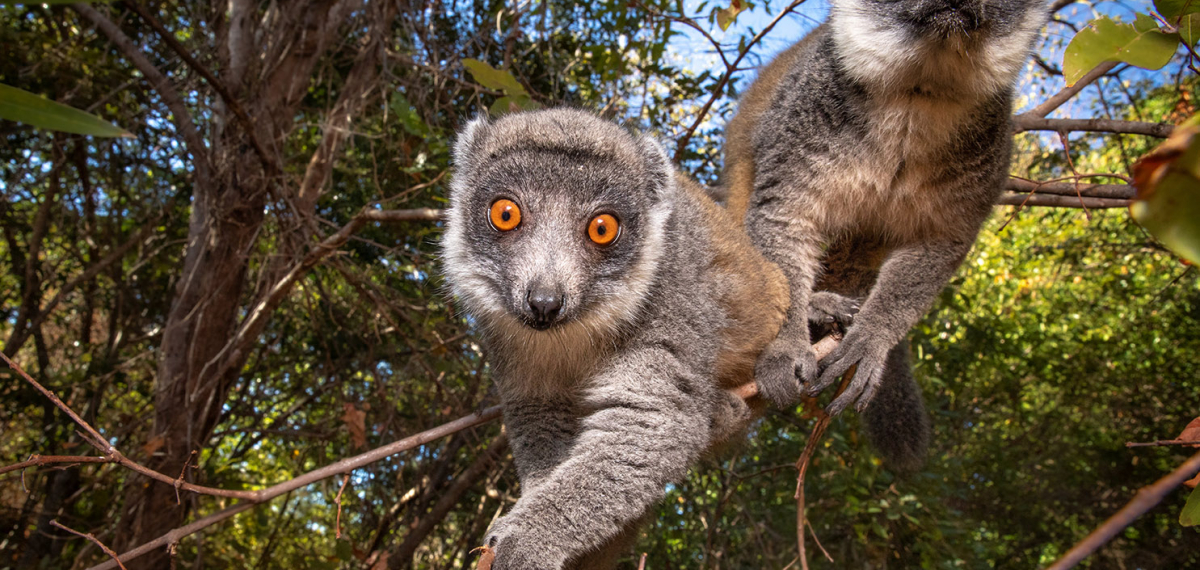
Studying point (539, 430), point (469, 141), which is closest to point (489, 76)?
point (469, 141)

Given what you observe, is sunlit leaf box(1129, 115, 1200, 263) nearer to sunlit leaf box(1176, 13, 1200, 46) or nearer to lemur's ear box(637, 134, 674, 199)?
sunlit leaf box(1176, 13, 1200, 46)

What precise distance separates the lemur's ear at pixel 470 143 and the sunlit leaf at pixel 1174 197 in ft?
8.20

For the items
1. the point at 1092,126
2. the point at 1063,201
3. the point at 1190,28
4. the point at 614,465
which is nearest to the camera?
the point at 1190,28

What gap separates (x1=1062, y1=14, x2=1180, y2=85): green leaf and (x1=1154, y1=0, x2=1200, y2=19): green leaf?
0.14 m

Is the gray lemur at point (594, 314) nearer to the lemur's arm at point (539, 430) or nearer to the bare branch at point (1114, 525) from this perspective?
the lemur's arm at point (539, 430)

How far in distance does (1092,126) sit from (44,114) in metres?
3.88

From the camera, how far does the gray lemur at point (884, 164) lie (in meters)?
3.00

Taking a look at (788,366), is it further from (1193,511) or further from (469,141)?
(469,141)

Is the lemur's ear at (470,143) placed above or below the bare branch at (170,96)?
below

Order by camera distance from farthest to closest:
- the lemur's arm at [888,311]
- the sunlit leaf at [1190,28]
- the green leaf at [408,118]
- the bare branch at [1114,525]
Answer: the green leaf at [408,118] → the lemur's arm at [888,311] → the sunlit leaf at [1190,28] → the bare branch at [1114,525]

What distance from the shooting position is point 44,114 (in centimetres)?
121

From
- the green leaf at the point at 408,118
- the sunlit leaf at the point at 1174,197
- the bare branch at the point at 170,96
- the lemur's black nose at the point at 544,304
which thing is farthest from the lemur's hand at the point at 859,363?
the bare branch at the point at 170,96

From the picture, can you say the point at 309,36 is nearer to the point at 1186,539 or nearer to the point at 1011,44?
the point at 1011,44

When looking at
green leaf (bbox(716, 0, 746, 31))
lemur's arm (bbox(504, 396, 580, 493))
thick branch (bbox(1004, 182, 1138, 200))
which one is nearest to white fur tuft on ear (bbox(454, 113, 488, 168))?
lemur's arm (bbox(504, 396, 580, 493))
